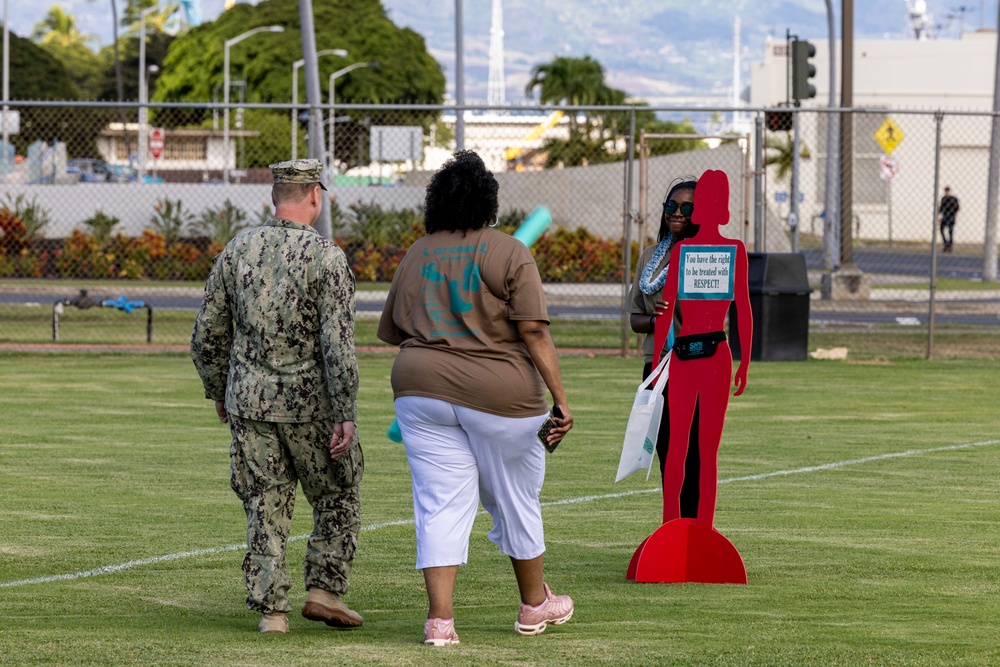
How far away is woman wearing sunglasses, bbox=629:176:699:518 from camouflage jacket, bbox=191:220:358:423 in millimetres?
1861

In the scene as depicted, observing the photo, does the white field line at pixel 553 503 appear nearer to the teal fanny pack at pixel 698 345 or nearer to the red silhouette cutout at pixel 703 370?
the red silhouette cutout at pixel 703 370

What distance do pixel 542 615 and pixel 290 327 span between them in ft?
4.82

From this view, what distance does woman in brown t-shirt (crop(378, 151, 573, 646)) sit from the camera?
5.96 metres

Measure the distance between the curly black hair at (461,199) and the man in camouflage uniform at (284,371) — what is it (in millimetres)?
421

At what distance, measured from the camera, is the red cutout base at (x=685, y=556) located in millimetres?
7234

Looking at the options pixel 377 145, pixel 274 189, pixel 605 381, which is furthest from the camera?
pixel 377 145

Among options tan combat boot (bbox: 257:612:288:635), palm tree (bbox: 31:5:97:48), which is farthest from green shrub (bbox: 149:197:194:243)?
palm tree (bbox: 31:5:97:48)

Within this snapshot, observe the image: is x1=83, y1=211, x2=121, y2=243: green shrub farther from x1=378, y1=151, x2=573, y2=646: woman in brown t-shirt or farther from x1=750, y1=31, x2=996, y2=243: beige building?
x1=750, y1=31, x2=996, y2=243: beige building

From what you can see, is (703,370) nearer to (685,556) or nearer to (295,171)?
(685,556)

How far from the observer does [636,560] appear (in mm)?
7324

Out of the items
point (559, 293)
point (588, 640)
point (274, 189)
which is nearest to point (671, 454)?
point (588, 640)

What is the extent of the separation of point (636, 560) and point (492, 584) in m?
0.67

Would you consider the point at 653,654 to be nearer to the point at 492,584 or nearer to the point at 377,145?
the point at 492,584

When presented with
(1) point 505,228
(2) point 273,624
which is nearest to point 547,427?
(2) point 273,624
